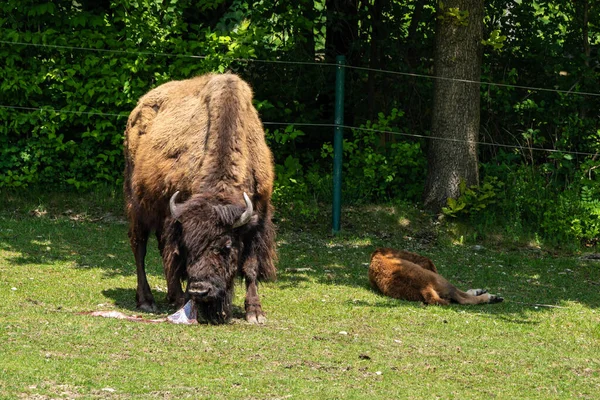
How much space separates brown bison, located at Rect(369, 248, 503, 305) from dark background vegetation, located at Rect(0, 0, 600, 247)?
11.7ft

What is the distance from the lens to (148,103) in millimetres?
10328

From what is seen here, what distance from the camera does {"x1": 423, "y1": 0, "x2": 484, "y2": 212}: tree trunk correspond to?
→ 1396cm

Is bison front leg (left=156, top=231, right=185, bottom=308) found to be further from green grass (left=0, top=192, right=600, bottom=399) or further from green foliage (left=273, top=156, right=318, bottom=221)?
green foliage (left=273, top=156, right=318, bottom=221)

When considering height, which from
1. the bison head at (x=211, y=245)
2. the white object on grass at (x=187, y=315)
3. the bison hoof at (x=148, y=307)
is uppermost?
the bison head at (x=211, y=245)

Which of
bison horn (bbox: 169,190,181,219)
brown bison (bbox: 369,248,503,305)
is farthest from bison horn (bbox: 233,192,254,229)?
brown bison (bbox: 369,248,503,305)

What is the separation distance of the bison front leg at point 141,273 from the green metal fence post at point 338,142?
4229mm

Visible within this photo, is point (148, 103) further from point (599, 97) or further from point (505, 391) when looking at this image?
point (599, 97)

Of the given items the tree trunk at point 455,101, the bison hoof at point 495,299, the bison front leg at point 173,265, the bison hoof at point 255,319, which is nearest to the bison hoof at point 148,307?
the bison front leg at point 173,265

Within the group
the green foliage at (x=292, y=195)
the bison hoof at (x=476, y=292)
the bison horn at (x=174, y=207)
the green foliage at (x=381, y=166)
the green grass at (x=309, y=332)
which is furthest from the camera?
the green foliage at (x=381, y=166)

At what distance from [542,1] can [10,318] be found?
10.0 m

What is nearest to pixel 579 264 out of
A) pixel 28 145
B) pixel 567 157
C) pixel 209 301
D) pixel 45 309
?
pixel 567 157

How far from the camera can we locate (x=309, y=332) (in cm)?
852

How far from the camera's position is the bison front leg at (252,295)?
8.95 meters

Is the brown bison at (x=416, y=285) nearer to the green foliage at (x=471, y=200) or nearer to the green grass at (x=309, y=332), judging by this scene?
the green grass at (x=309, y=332)
